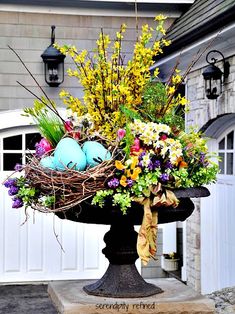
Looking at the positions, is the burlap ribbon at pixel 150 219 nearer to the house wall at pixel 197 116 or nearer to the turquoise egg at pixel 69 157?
the turquoise egg at pixel 69 157

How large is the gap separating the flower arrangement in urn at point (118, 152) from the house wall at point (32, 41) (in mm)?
6152

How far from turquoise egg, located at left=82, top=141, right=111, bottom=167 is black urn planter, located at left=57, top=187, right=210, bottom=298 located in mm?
256

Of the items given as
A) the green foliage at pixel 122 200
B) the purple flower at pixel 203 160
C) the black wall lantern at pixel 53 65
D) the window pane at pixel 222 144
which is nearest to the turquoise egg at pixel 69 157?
the green foliage at pixel 122 200

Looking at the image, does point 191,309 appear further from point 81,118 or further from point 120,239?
point 81,118

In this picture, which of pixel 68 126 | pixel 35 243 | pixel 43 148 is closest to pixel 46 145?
pixel 43 148

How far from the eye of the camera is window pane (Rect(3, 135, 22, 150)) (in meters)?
10.6

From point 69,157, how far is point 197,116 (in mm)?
5678

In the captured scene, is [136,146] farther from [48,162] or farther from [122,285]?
[122,285]

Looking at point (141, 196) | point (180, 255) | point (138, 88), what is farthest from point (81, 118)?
point (180, 255)

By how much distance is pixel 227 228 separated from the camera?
8859mm

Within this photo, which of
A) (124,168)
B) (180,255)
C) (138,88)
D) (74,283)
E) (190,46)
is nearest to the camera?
(124,168)

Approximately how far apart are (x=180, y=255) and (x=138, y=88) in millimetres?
7231

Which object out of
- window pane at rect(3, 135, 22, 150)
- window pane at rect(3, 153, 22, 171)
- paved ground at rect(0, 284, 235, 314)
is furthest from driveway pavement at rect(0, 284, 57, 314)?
window pane at rect(3, 135, 22, 150)

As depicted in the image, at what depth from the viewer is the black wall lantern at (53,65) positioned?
995cm
